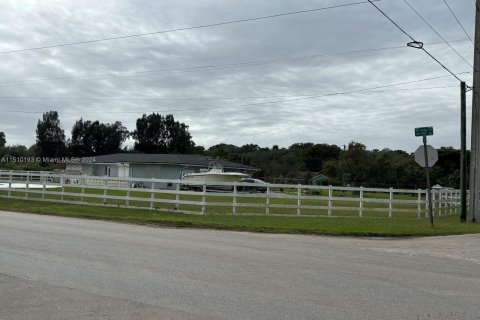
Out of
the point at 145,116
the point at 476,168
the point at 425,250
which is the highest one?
the point at 145,116

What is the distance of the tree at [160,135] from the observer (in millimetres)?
107938

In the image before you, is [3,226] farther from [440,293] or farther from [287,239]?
[440,293]

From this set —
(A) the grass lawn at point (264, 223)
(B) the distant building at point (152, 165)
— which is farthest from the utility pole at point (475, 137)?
(B) the distant building at point (152, 165)

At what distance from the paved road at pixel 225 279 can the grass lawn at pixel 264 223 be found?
326cm

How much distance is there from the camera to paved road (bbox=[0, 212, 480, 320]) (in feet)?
19.5

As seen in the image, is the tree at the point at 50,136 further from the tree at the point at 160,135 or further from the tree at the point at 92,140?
the tree at the point at 160,135

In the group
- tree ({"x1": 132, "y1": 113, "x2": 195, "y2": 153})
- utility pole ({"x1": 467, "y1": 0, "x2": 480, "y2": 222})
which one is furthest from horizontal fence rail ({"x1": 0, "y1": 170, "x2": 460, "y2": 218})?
tree ({"x1": 132, "y1": 113, "x2": 195, "y2": 153})

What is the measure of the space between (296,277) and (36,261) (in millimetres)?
4563

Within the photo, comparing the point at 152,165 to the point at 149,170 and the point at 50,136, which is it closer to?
the point at 149,170

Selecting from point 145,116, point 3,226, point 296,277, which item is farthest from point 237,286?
point 145,116

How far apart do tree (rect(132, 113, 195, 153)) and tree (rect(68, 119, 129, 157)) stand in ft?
19.8

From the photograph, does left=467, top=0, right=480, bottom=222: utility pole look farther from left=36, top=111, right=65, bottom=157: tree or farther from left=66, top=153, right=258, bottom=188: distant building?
left=36, top=111, right=65, bottom=157: tree

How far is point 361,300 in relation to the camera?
21.4 ft

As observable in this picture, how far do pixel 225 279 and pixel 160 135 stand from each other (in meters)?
102
